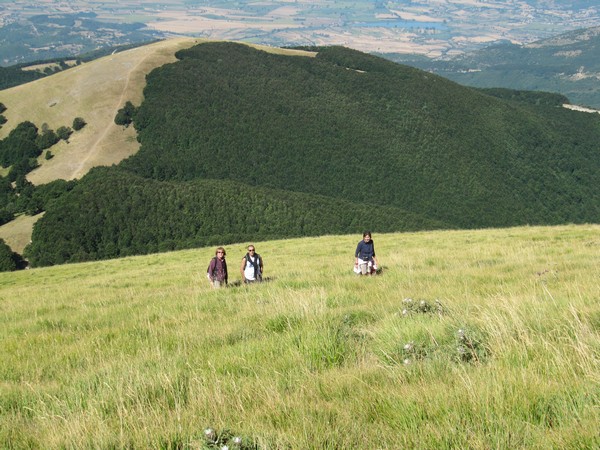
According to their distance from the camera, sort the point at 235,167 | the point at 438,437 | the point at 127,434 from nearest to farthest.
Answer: the point at 438,437
the point at 127,434
the point at 235,167

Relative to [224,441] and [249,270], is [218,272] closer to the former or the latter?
[249,270]

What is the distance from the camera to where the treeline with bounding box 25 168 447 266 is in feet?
263

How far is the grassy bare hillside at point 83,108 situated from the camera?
10481 cm

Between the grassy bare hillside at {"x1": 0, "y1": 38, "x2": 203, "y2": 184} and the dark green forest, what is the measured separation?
212 inches

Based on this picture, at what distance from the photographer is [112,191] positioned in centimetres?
8938

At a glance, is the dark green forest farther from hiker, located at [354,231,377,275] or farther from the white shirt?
hiker, located at [354,231,377,275]

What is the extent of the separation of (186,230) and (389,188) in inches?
2681

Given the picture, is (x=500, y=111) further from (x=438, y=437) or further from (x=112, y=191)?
(x=438, y=437)

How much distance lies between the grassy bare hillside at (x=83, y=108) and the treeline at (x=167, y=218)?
11.5 meters

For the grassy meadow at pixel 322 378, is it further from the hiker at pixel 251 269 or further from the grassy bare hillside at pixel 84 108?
the grassy bare hillside at pixel 84 108

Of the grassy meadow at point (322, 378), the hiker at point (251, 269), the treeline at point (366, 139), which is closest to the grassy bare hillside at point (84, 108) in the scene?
the treeline at point (366, 139)

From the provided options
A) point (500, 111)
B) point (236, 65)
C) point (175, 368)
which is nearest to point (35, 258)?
point (175, 368)

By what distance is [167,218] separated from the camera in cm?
8988

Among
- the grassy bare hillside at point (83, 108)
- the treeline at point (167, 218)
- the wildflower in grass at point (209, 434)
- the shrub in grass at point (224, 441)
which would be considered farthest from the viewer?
the grassy bare hillside at point (83, 108)
